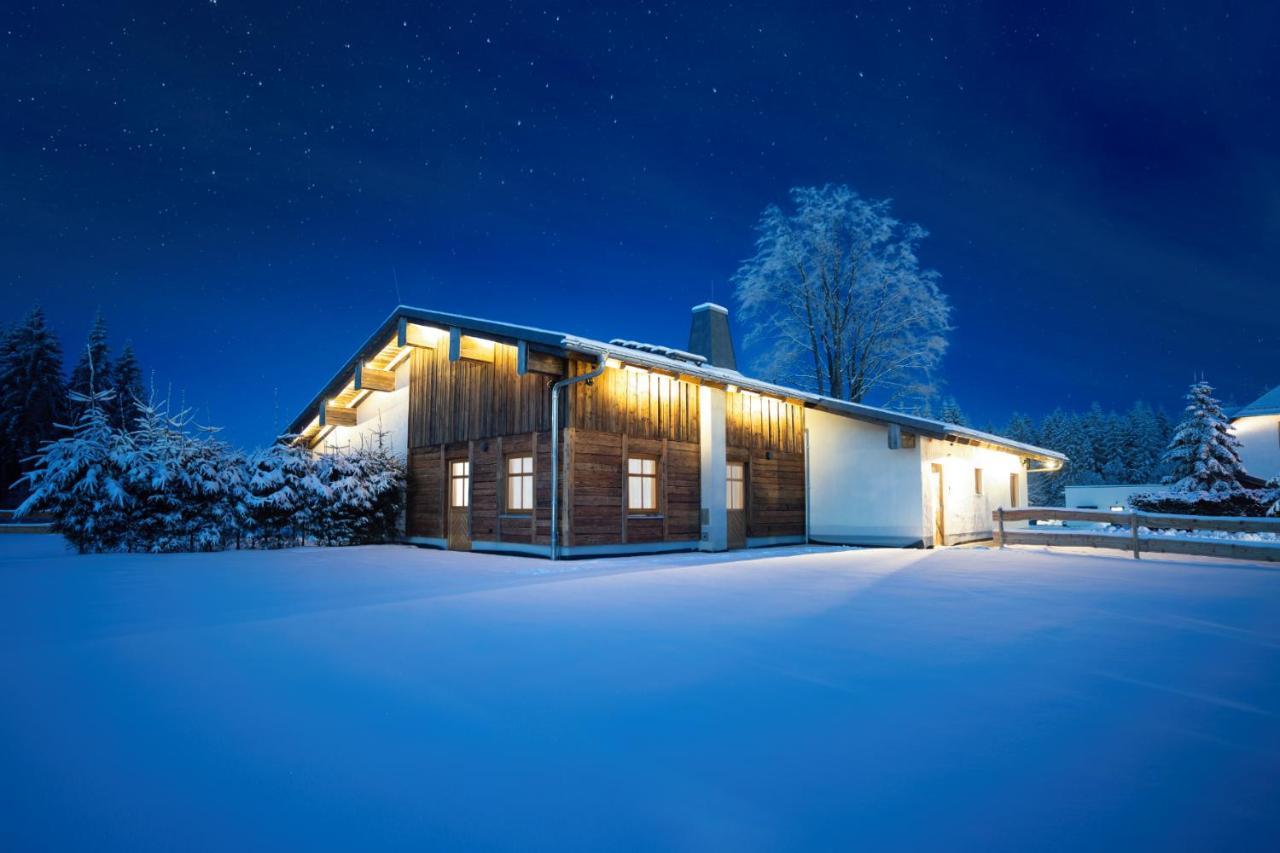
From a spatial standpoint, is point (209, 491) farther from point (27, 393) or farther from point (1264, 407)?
point (1264, 407)

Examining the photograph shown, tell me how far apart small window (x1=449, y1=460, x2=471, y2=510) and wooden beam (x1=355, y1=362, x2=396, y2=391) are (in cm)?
295

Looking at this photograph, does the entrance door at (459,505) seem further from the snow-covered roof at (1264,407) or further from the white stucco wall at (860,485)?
the snow-covered roof at (1264,407)

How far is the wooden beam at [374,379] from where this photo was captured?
15492 mm

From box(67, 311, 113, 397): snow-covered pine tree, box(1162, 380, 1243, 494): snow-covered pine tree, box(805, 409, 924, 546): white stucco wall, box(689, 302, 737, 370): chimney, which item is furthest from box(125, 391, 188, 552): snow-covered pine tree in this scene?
box(1162, 380, 1243, 494): snow-covered pine tree

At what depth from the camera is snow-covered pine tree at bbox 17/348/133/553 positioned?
39.3ft

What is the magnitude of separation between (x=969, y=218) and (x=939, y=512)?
12.0 metres

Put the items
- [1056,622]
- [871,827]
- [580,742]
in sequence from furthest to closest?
[1056,622] → [580,742] → [871,827]

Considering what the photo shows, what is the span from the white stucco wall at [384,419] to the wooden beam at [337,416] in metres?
0.17

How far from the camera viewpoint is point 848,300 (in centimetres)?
2261

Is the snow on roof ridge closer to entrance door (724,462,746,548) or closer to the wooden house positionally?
the wooden house

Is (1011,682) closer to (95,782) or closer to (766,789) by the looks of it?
(766,789)

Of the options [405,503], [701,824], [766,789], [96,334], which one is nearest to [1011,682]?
[766,789]

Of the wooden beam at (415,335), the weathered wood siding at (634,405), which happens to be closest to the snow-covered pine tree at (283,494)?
the wooden beam at (415,335)

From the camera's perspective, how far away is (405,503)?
15.6 metres
